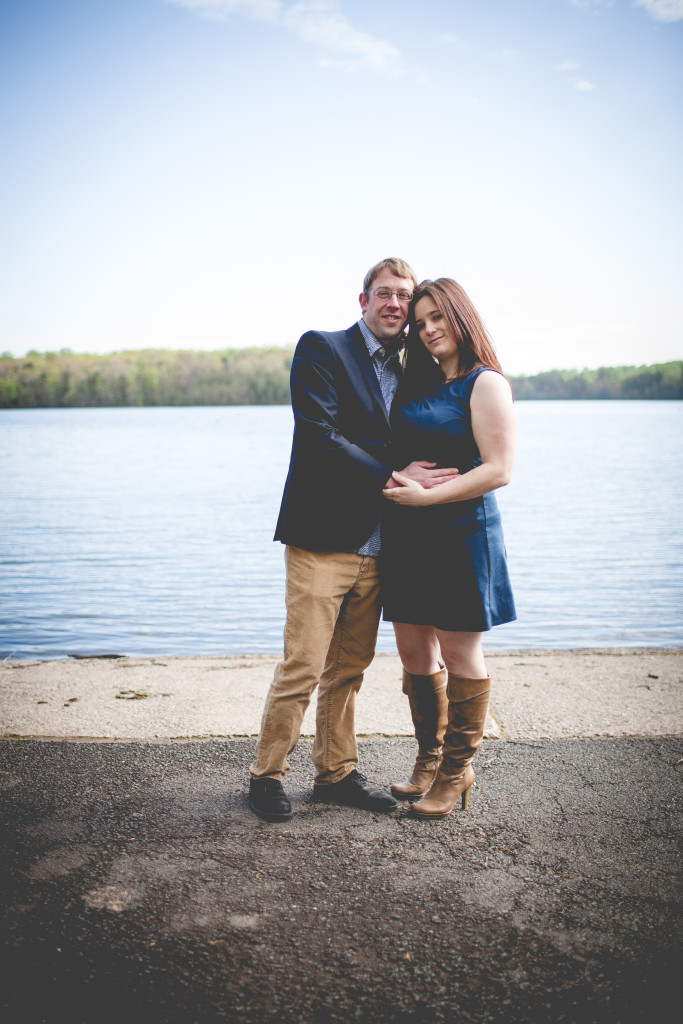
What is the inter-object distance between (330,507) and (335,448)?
10.5 inches

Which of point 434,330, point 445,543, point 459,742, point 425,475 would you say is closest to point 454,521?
point 445,543

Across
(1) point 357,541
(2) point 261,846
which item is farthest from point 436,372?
(2) point 261,846

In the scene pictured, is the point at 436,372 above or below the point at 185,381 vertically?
below

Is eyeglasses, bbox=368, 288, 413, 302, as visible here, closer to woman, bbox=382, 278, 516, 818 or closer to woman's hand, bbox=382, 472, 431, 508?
woman, bbox=382, 278, 516, 818

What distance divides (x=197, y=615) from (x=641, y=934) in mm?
7051

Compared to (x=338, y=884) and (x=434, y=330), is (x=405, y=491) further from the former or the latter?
(x=338, y=884)

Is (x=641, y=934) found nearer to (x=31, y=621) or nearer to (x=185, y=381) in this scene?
(x=31, y=621)

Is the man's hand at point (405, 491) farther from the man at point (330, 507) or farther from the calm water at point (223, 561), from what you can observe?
the calm water at point (223, 561)

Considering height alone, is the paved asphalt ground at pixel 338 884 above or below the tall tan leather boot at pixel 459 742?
below

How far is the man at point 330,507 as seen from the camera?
10.7 ft

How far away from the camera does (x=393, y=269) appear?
3.34 metres

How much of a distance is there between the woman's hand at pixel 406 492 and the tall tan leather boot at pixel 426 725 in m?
0.85

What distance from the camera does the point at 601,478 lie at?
26.2m

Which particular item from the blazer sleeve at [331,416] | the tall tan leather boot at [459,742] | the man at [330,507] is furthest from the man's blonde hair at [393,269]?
the tall tan leather boot at [459,742]
